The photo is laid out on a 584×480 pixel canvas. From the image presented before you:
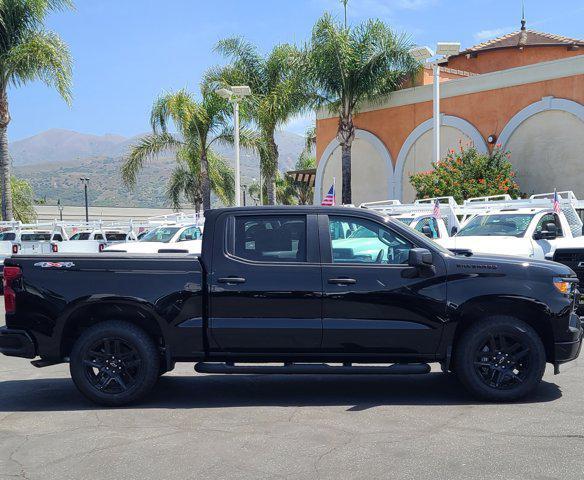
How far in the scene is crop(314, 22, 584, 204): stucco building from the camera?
24.5 metres

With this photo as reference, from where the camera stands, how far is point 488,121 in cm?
2684

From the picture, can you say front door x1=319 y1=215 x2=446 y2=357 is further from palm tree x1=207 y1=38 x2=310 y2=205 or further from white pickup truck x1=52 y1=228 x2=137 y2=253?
palm tree x1=207 y1=38 x2=310 y2=205

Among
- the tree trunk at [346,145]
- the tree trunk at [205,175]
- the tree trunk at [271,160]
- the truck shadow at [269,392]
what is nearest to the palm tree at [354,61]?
the tree trunk at [346,145]

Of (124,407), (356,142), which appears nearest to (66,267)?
(124,407)

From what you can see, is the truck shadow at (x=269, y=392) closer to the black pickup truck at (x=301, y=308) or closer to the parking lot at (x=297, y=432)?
the parking lot at (x=297, y=432)

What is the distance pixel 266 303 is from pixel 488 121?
74.2ft

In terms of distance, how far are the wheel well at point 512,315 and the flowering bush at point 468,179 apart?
16240 millimetres

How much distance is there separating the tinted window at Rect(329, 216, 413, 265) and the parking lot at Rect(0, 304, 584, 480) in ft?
4.63

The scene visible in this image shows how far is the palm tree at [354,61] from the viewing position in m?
26.1

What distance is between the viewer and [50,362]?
6.65 metres

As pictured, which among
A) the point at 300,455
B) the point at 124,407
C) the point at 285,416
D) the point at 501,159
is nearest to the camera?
the point at 300,455

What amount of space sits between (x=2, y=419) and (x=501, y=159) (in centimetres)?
2201

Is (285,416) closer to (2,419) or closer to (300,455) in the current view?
(300,455)

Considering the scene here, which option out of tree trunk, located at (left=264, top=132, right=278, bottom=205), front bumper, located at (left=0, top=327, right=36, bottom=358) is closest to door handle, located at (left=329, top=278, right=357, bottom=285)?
front bumper, located at (left=0, top=327, right=36, bottom=358)
